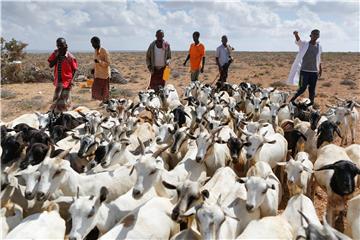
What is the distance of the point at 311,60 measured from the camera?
34.0 feet

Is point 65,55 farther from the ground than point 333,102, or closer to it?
farther from the ground

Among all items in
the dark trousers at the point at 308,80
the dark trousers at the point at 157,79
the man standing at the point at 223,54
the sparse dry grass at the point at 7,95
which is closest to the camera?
the dark trousers at the point at 308,80

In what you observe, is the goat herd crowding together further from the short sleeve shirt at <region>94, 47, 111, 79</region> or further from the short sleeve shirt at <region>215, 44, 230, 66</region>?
the short sleeve shirt at <region>215, 44, 230, 66</region>

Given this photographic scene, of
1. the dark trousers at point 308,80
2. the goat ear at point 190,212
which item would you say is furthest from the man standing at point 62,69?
the goat ear at point 190,212

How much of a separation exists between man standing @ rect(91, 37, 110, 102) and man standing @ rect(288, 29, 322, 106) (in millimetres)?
4815

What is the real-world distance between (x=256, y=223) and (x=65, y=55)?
20.2 feet

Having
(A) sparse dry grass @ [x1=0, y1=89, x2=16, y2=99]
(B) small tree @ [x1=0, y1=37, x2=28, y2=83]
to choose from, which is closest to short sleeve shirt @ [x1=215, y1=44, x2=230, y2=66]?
(A) sparse dry grass @ [x1=0, y1=89, x2=16, y2=99]

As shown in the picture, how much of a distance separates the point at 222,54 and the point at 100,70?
4.24 m

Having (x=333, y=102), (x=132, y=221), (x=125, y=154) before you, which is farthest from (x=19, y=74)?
(x=132, y=221)

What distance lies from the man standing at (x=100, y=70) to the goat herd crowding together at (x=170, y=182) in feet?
7.88

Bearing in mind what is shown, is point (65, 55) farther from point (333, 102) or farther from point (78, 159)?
point (333, 102)

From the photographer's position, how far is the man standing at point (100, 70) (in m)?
10.5

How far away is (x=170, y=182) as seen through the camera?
19.0 ft

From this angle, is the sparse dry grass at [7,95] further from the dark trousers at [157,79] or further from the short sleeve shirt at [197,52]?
the short sleeve shirt at [197,52]
